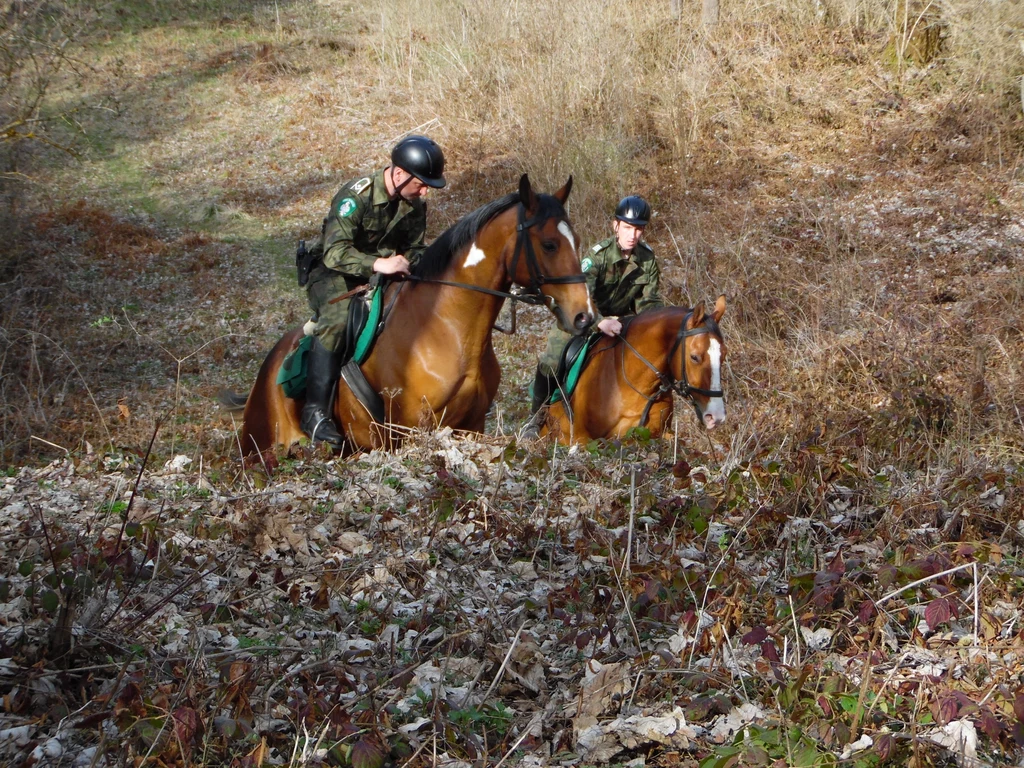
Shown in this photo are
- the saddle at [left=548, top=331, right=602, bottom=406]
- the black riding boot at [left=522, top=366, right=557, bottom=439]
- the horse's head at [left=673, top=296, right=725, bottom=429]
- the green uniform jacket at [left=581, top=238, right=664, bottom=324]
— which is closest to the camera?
the horse's head at [left=673, top=296, right=725, bottom=429]

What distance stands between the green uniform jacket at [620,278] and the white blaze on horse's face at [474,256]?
2031 mm

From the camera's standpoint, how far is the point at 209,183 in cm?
2097

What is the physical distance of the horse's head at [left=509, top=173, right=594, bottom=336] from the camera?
6.20 meters

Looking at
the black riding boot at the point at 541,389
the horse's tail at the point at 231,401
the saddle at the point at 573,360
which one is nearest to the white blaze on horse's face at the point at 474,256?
the saddle at the point at 573,360

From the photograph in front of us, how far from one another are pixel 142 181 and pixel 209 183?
1507 millimetres

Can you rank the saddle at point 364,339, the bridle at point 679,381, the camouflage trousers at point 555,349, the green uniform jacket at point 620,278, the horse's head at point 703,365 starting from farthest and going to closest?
the green uniform jacket at point 620,278 < the camouflage trousers at point 555,349 < the bridle at point 679,381 < the horse's head at point 703,365 < the saddle at point 364,339

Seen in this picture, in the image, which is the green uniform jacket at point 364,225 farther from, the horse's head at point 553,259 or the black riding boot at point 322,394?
the horse's head at point 553,259

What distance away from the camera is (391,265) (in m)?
6.46

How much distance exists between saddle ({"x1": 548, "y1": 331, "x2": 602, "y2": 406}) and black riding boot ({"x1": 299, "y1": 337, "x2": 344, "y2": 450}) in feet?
6.63

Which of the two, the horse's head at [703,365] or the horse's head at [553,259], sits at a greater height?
the horse's head at [553,259]

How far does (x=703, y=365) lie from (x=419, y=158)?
8.41ft

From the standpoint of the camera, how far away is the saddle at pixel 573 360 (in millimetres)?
8125

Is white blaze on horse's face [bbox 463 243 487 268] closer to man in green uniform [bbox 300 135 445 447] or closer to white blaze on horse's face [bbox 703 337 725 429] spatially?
man in green uniform [bbox 300 135 445 447]

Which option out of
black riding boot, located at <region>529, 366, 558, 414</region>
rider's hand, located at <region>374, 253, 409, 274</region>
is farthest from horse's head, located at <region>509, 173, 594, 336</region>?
black riding boot, located at <region>529, 366, 558, 414</region>
